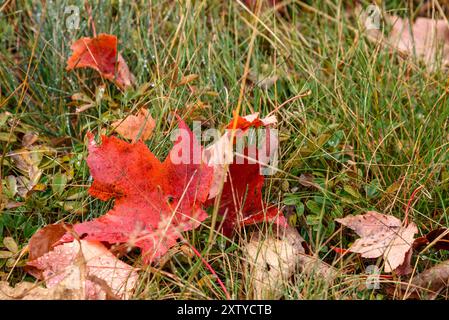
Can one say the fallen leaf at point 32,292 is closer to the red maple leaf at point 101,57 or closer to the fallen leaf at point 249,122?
the fallen leaf at point 249,122

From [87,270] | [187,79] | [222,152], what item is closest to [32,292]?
[87,270]

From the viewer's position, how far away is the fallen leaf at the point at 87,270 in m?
1.37

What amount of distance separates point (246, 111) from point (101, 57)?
0.45m

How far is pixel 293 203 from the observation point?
161cm

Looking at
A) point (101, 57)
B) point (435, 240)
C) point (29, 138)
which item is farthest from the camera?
point (101, 57)

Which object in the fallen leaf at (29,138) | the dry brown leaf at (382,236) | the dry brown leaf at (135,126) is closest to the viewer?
the dry brown leaf at (382,236)

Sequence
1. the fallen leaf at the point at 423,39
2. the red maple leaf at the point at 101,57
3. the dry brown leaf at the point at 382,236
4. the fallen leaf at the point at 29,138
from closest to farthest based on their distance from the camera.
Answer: the dry brown leaf at the point at 382,236
the fallen leaf at the point at 29,138
the red maple leaf at the point at 101,57
the fallen leaf at the point at 423,39

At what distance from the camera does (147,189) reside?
57.7 inches

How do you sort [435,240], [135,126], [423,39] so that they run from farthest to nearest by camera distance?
1. [423,39]
2. [135,126]
3. [435,240]

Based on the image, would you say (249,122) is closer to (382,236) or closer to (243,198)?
(243,198)

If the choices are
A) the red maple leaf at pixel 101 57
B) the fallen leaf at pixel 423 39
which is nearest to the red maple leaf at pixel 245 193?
the red maple leaf at pixel 101 57

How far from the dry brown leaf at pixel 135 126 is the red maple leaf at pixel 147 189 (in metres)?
0.21

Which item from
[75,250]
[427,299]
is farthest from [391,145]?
[75,250]

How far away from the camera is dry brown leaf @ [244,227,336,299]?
1.40 m
